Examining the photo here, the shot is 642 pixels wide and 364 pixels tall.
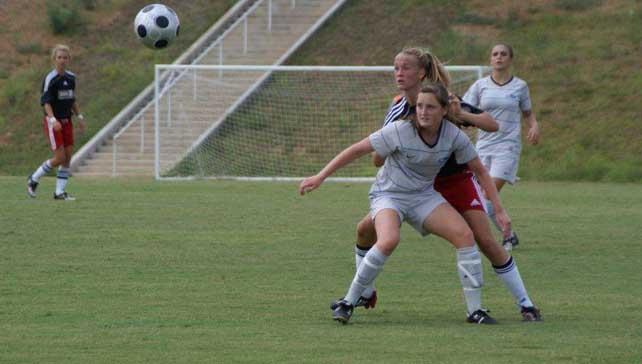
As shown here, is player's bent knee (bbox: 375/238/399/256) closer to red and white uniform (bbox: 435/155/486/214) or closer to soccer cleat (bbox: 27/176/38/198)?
red and white uniform (bbox: 435/155/486/214)

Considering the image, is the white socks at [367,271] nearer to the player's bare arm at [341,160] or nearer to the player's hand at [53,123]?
the player's bare arm at [341,160]

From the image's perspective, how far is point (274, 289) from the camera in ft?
30.4

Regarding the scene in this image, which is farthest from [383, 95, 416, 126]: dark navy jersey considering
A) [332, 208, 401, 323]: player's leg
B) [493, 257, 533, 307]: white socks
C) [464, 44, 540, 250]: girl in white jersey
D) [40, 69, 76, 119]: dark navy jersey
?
[40, 69, 76, 119]: dark navy jersey

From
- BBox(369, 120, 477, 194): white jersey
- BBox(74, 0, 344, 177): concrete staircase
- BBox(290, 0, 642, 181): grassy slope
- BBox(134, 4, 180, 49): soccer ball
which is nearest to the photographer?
BBox(369, 120, 477, 194): white jersey

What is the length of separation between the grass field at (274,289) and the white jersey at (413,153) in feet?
2.78

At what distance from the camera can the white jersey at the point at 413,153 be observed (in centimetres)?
768

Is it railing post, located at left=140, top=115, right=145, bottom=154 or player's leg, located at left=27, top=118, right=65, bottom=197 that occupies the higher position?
player's leg, located at left=27, top=118, right=65, bottom=197

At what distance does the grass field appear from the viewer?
6.80 metres

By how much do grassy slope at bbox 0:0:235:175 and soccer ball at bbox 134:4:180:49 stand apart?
389 inches

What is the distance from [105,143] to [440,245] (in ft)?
50.8

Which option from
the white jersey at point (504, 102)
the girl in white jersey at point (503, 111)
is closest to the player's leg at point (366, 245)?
the girl in white jersey at point (503, 111)

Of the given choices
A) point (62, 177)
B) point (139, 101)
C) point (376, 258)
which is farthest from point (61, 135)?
point (139, 101)

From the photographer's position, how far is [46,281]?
9.55 metres

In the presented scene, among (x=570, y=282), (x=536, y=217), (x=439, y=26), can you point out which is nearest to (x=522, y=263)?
(x=570, y=282)
